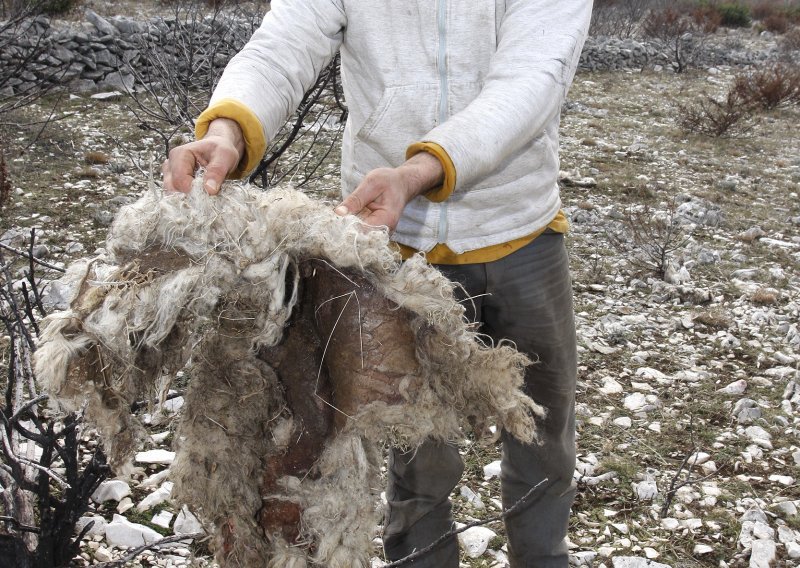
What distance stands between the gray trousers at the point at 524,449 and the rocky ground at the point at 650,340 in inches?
18.1

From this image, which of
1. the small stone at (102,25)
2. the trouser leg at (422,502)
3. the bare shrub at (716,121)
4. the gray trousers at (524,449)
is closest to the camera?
the gray trousers at (524,449)

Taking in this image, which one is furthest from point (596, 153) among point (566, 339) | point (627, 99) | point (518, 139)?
point (518, 139)

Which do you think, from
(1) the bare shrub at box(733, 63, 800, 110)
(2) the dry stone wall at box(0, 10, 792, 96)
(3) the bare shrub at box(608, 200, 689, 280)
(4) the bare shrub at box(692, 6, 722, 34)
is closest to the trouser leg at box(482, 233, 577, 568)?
(3) the bare shrub at box(608, 200, 689, 280)

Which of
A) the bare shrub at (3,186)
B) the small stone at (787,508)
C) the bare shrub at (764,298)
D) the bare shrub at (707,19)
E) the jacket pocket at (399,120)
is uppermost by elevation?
the jacket pocket at (399,120)

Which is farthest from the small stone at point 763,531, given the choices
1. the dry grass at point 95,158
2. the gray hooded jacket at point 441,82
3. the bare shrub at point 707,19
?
the bare shrub at point 707,19

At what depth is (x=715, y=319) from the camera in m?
4.73

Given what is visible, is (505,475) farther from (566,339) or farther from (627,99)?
(627,99)

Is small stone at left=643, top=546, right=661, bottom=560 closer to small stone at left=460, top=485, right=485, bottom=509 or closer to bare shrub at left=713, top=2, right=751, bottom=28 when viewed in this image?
small stone at left=460, top=485, right=485, bottom=509

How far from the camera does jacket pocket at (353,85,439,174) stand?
1.81 meters

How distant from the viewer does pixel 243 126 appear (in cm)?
148

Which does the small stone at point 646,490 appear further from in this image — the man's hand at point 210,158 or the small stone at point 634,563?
the man's hand at point 210,158

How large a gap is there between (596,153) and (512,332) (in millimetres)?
6957

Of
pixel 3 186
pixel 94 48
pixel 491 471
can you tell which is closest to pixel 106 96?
pixel 94 48

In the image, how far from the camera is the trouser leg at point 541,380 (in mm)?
2045
